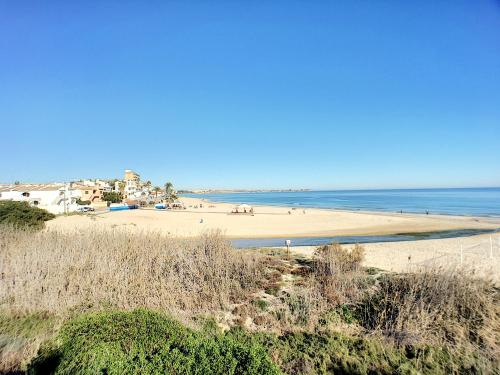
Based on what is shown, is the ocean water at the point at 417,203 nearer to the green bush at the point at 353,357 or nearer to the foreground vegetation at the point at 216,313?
the foreground vegetation at the point at 216,313

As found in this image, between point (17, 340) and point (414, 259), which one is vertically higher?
point (17, 340)

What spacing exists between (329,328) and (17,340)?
18.9ft

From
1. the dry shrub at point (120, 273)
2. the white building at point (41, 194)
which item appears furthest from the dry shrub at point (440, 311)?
the white building at point (41, 194)

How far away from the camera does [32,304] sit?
6.31 metres

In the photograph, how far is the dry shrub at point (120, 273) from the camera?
6.44m

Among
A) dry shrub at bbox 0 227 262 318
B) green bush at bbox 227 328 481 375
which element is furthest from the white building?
green bush at bbox 227 328 481 375

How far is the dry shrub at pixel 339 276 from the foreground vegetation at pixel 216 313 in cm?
4

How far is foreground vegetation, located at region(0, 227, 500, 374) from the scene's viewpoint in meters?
3.32

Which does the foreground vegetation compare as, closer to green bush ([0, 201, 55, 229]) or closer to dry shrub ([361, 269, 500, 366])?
dry shrub ([361, 269, 500, 366])

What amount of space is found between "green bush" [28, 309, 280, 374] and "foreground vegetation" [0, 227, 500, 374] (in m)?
0.01

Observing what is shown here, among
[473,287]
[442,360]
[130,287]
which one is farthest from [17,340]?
[473,287]

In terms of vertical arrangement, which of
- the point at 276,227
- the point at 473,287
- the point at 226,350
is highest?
the point at 226,350

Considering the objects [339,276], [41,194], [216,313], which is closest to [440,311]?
[339,276]

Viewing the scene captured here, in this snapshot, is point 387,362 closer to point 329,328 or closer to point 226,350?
point 329,328
